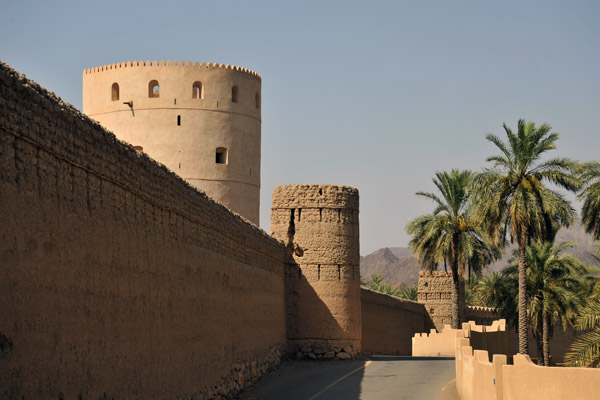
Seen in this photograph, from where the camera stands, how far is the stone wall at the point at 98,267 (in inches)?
347

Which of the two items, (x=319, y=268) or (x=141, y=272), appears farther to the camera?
(x=319, y=268)

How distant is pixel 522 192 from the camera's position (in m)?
30.2

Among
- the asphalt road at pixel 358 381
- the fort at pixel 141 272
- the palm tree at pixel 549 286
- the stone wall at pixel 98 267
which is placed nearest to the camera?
the stone wall at pixel 98 267

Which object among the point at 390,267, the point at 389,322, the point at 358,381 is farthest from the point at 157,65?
the point at 390,267

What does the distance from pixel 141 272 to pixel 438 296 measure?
3338 centimetres

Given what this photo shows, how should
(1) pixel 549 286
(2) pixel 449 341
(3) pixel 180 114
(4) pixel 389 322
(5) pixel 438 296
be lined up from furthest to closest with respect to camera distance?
(5) pixel 438 296 < (3) pixel 180 114 < (4) pixel 389 322 < (1) pixel 549 286 < (2) pixel 449 341

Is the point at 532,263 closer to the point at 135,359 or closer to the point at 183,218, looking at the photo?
the point at 183,218

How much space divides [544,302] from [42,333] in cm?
2798

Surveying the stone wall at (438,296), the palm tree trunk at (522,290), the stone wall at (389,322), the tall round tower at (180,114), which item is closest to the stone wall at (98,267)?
the palm tree trunk at (522,290)

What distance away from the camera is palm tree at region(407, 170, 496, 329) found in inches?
1459

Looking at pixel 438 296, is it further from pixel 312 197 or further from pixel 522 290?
pixel 312 197

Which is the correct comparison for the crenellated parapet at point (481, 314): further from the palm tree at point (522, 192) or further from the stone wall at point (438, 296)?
the palm tree at point (522, 192)

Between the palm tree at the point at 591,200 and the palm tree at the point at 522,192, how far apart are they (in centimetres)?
44

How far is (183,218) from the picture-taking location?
50.8ft
